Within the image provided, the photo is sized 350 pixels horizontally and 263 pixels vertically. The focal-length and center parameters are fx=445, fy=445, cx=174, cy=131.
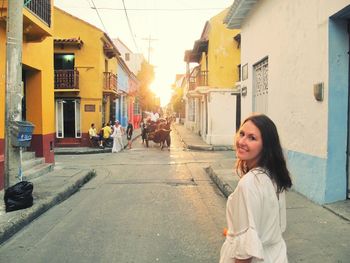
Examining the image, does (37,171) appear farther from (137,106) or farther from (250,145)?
(137,106)

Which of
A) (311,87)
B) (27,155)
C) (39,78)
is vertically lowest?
(27,155)

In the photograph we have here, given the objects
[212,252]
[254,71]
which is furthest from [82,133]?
[212,252]

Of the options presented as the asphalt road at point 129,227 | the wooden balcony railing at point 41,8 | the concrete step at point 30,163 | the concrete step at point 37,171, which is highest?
the wooden balcony railing at point 41,8

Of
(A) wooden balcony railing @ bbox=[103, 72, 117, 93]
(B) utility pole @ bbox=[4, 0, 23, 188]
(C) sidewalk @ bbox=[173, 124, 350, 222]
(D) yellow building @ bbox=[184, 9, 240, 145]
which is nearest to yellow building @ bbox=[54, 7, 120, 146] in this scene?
(A) wooden balcony railing @ bbox=[103, 72, 117, 93]

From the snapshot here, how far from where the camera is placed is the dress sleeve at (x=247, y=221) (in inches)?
84.3

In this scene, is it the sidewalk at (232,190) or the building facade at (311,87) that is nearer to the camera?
the sidewalk at (232,190)

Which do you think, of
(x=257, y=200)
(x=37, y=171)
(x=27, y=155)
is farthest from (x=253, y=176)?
(x=27, y=155)

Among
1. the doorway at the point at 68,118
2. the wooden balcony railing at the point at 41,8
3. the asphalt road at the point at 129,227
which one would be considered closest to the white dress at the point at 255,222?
the asphalt road at the point at 129,227

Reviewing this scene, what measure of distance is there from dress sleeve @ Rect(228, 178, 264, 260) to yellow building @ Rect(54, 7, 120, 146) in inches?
924

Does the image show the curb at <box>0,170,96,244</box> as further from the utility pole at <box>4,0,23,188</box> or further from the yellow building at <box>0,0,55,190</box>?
the yellow building at <box>0,0,55,190</box>

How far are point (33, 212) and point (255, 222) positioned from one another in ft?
19.4

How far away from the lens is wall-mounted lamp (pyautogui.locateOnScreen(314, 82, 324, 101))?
723cm

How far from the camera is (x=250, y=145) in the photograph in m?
2.34

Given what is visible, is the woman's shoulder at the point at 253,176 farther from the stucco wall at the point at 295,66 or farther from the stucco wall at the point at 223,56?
the stucco wall at the point at 223,56
